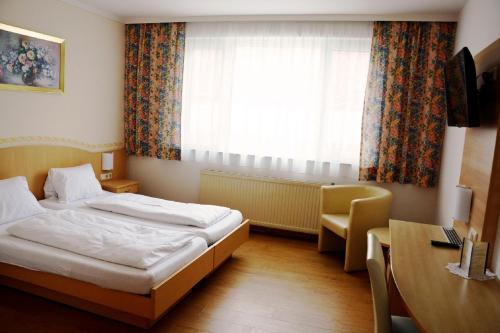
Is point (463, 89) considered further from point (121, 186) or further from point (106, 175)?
point (106, 175)

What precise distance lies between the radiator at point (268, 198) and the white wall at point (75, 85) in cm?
153

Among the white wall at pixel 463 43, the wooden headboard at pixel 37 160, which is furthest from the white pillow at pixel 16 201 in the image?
the white wall at pixel 463 43

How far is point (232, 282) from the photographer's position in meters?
3.19

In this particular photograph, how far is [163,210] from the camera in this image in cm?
349

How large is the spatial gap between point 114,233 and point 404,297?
213 centimetres

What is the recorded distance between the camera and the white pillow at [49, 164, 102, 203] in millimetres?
3768

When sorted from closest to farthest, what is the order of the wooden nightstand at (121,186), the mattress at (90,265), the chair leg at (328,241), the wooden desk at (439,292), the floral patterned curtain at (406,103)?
the wooden desk at (439,292) < the mattress at (90,265) < the floral patterned curtain at (406,103) < the chair leg at (328,241) < the wooden nightstand at (121,186)

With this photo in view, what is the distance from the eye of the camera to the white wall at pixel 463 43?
244 centimetres

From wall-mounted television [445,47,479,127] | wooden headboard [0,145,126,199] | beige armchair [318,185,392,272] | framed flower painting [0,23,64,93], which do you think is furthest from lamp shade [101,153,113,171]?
wall-mounted television [445,47,479,127]

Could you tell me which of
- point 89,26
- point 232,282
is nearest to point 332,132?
point 232,282

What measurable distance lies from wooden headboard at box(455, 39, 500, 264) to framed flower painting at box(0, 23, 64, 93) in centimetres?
393

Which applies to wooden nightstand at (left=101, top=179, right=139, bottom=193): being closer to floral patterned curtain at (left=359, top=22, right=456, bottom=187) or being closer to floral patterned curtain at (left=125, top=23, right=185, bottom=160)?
floral patterned curtain at (left=125, top=23, right=185, bottom=160)

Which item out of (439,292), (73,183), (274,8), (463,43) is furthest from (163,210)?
(463,43)

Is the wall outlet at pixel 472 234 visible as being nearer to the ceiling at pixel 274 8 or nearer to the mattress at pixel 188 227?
the mattress at pixel 188 227
